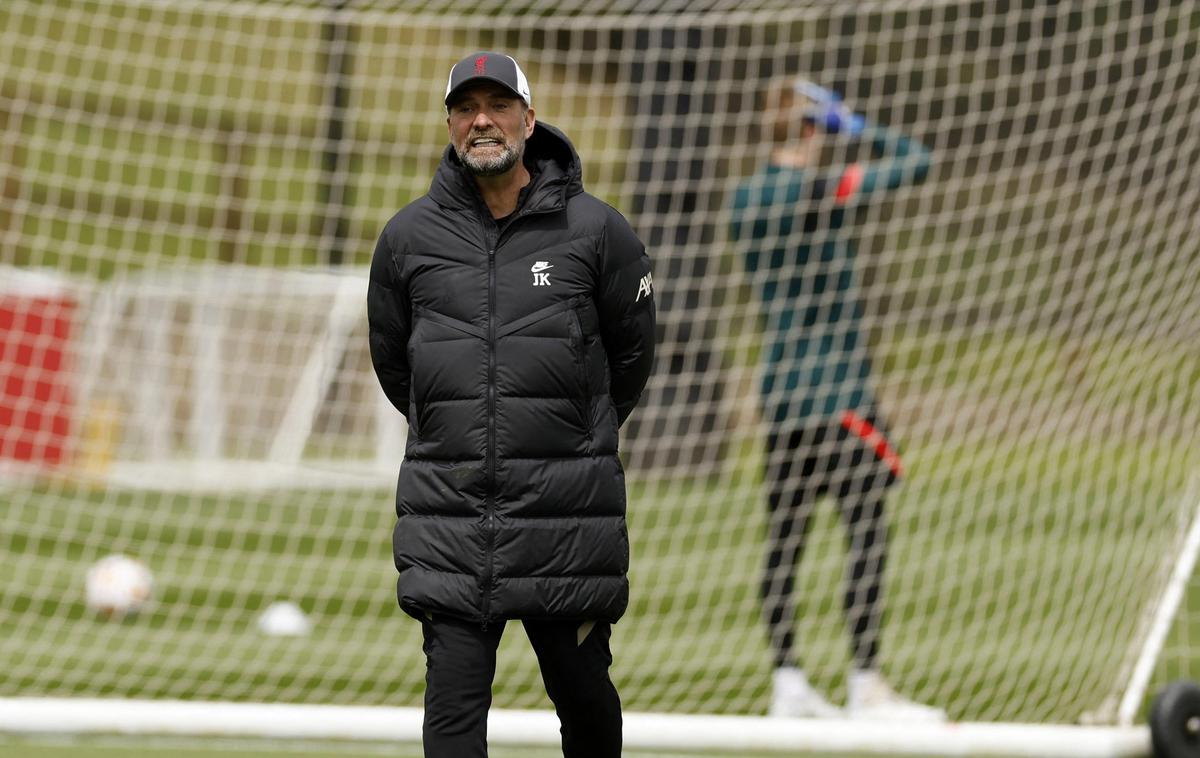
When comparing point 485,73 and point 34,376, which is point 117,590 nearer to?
point 485,73

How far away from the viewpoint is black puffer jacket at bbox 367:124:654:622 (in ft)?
10.1

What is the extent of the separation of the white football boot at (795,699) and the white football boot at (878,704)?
0.06m

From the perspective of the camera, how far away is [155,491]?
384 inches

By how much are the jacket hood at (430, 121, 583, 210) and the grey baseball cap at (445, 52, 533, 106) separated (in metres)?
0.12

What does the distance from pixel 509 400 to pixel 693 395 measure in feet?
25.9

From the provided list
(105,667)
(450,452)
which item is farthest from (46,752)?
(450,452)

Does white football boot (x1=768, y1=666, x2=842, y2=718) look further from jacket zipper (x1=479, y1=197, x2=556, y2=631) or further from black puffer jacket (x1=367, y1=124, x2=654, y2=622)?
jacket zipper (x1=479, y1=197, x2=556, y2=631)

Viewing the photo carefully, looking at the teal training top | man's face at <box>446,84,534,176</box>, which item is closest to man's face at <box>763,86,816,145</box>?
the teal training top

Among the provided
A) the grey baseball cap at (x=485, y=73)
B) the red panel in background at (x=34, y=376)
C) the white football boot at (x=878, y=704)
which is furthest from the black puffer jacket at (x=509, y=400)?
the red panel in background at (x=34, y=376)

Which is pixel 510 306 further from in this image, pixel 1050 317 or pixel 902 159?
pixel 1050 317

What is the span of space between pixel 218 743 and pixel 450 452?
1.92 metres

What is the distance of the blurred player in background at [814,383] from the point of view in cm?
514

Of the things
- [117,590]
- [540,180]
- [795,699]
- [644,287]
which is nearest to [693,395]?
[117,590]

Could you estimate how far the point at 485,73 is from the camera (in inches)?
122
